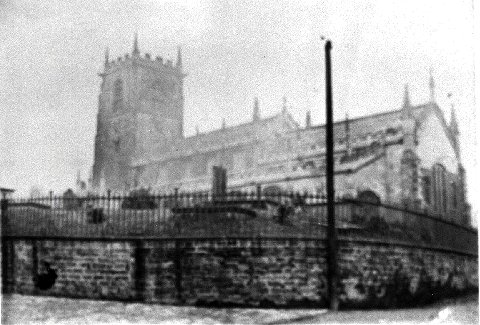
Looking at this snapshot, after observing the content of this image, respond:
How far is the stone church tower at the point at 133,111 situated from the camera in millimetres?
52688

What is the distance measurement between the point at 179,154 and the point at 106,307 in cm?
3221

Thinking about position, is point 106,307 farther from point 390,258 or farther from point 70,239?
point 390,258

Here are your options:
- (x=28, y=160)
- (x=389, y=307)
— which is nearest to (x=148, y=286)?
(x=389, y=307)

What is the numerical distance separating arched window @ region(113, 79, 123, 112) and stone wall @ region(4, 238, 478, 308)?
1645 inches

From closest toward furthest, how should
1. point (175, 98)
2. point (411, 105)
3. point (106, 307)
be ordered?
point (106, 307), point (411, 105), point (175, 98)

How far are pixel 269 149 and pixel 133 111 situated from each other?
21.2 meters

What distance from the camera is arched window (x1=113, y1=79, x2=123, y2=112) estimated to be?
53969 millimetres

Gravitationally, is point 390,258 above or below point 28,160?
below

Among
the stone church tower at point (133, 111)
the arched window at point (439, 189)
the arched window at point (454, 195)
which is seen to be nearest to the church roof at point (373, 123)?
the arched window at point (439, 189)

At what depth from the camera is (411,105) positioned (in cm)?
2878

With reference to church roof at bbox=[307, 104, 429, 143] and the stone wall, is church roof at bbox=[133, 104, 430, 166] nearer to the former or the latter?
church roof at bbox=[307, 104, 429, 143]

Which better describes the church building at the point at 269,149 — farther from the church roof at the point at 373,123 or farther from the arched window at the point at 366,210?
the arched window at the point at 366,210

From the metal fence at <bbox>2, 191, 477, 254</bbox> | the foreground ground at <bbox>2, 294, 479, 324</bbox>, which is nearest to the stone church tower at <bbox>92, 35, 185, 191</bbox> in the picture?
the metal fence at <bbox>2, 191, 477, 254</bbox>

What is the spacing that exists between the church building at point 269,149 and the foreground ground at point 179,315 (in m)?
12.9
